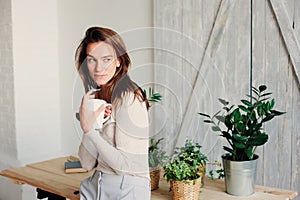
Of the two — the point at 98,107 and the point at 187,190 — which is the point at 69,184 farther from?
the point at 98,107

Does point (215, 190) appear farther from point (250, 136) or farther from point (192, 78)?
point (192, 78)

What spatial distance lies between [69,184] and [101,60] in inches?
37.4

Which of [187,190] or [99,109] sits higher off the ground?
[99,109]

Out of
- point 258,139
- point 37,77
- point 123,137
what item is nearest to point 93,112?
point 123,137

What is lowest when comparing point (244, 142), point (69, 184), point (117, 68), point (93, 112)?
point (69, 184)

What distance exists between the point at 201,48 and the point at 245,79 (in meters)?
0.41

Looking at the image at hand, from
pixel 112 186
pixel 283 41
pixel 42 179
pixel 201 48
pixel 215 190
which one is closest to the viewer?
pixel 112 186

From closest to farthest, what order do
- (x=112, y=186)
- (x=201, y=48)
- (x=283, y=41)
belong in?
(x=112, y=186) < (x=283, y=41) < (x=201, y=48)

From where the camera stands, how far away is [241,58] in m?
2.94

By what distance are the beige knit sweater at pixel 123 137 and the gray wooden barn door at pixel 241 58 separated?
759mm

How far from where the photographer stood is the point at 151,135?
1.83 metres

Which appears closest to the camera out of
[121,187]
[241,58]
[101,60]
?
[101,60]

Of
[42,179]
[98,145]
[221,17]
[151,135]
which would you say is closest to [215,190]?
[151,135]

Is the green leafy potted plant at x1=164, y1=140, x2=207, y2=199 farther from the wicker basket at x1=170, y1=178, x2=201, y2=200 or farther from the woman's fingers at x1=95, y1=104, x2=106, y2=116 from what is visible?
the woman's fingers at x1=95, y1=104, x2=106, y2=116
